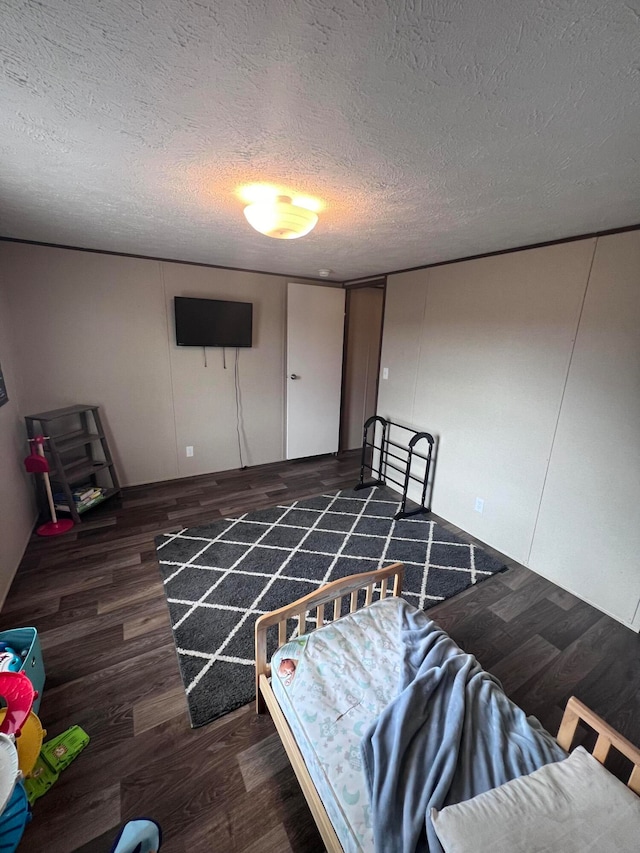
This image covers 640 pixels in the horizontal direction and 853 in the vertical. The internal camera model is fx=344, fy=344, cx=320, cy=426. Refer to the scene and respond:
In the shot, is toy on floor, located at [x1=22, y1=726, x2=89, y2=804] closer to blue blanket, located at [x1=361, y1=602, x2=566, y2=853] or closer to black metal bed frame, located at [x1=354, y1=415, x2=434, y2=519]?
blue blanket, located at [x1=361, y1=602, x2=566, y2=853]

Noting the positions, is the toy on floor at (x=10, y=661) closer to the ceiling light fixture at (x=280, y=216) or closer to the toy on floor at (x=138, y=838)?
the toy on floor at (x=138, y=838)

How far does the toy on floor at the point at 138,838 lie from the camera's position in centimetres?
88

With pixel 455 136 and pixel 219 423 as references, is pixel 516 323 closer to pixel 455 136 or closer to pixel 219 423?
pixel 455 136

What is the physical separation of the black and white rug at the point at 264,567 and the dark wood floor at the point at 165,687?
0.09 metres

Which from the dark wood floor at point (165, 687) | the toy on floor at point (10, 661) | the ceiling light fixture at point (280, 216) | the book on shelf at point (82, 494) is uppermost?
the ceiling light fixture at point (280, 216)

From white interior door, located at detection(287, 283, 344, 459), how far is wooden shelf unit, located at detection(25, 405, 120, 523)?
1.93 meters

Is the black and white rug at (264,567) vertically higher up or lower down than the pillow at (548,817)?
lower down

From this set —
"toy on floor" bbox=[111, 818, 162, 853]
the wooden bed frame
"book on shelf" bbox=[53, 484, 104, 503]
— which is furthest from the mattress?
"book on shelf" bbox=[53, 484, 104, 503]

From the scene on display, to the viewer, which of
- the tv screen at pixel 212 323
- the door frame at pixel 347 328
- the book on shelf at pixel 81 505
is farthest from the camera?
the door frame at pixel 347 328

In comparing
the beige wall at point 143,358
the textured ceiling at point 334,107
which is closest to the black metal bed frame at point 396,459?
the beige wall at point 143,358

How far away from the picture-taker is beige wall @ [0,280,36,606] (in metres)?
2.16

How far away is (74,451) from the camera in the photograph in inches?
126

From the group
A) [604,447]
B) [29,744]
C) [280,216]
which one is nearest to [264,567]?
[29,744]

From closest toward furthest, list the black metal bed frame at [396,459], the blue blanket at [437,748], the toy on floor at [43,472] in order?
the blue blanket at [437,748] → the toy on floor at [43,472] → the black metal bed frame at [396,459]
